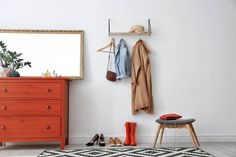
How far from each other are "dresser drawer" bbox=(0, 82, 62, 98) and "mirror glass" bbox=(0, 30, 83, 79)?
56 cm

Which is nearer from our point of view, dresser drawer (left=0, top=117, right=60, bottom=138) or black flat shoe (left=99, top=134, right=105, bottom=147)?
dresser drawer (left=0, top=117, right=60, bottom=138)

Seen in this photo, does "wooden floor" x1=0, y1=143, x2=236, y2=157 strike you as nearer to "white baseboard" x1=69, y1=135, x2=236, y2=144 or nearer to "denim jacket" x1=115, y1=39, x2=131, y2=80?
"white baseboard" x1=69, y1=135, x2=236, y2=144

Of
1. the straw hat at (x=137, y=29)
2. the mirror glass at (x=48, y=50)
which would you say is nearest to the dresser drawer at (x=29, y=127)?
the mirror glass at (x=48, y=50)

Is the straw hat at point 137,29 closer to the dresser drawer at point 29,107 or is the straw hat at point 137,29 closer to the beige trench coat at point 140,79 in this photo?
the beige trench coat at point 140,79

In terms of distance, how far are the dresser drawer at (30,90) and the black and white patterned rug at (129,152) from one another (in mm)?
643

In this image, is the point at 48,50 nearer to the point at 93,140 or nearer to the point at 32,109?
the point at 32,109

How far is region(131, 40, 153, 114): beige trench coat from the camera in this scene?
3760 mm

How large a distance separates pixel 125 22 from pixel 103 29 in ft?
1.05

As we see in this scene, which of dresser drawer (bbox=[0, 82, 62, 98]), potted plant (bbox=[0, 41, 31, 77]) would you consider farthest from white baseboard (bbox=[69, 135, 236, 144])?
potted plant (bbox=[0, 41, 31, 77])

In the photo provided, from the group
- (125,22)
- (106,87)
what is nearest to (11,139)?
(106,87)

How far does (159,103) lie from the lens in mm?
3879

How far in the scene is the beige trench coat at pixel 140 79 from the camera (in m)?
3.76

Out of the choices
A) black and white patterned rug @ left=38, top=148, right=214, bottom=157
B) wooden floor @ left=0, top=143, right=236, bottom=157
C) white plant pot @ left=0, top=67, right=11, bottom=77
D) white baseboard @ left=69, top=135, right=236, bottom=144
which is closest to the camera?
black and white patterned rug @ left=38, top=148, right=214, bottom=157

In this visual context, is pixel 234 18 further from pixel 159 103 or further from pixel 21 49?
pixel 21 49
